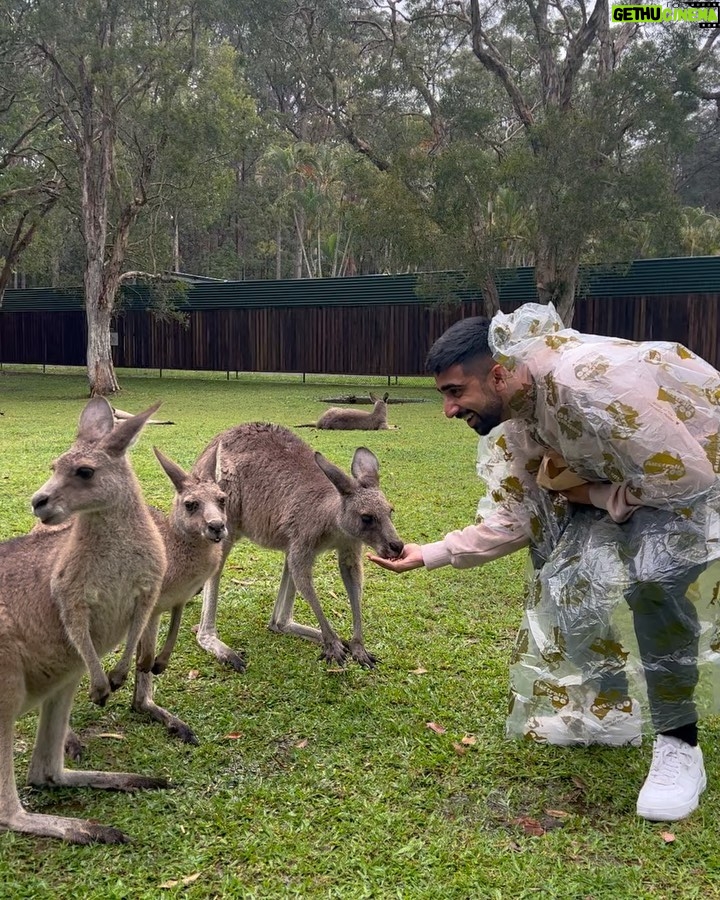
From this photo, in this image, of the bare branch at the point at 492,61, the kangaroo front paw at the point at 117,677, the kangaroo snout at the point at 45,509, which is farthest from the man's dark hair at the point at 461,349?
the bare branch at the point at 492,61

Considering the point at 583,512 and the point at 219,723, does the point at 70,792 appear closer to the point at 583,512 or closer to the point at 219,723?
the point at 219,723

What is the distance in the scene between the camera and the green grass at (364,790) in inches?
82.7

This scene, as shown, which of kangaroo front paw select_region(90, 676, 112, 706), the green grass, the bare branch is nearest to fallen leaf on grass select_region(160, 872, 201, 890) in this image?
the green grass

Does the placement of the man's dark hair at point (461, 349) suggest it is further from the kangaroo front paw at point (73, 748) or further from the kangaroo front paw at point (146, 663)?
the kangaroo front paw at point (73, 748)

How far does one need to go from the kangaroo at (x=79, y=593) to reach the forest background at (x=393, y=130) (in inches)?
492

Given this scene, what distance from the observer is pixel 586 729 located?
2.78 meters

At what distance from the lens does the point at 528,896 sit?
2033mm

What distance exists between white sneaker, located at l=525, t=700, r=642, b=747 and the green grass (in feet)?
0.14

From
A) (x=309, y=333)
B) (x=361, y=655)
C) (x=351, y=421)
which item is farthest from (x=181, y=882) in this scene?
(x=309, y=333)

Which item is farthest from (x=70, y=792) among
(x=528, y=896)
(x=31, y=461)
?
(x=31, y=461)

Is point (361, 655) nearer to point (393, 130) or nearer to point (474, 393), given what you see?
point (474, 393)

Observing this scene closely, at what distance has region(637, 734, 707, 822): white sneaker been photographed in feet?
7.69

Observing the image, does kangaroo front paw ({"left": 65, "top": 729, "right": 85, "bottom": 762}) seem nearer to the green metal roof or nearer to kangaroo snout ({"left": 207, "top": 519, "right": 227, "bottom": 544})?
kangaroo snout ({"left": 207, "top": 519, "right": 227, "bottom": 544})

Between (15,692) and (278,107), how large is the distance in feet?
123
